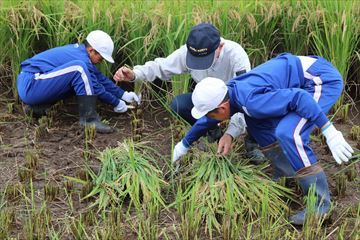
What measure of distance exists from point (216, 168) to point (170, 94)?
47.8 inches

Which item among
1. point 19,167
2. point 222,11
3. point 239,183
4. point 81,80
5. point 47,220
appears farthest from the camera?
point 222,11

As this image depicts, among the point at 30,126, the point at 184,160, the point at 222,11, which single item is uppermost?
the point at 222,11

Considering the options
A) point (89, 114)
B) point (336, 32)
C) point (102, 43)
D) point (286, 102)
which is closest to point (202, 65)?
point (286, 102)

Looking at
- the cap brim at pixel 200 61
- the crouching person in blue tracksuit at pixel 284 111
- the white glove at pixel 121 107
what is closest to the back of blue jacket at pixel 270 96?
the crouching person in blue tracksuit at pixel 284 111

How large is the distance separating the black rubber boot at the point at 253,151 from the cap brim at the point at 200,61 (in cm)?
58

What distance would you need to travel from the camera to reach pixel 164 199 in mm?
3756

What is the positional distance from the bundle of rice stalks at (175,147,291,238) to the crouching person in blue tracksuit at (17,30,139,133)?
44.1 inches

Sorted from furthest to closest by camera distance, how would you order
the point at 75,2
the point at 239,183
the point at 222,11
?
the point at 75,2 → the point at 222,11 → the point at 239,183

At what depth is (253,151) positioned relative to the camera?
13.9 ft

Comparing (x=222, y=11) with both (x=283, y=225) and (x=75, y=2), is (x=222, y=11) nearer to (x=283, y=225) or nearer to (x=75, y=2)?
(x=75, y=2)

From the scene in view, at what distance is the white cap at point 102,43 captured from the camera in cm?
464

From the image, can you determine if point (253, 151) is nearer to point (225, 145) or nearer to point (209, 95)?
point (225, 145)

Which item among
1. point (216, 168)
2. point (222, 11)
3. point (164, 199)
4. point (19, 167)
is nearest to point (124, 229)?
point (164, 199)

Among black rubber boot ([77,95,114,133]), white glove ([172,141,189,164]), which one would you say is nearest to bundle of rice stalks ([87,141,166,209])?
white glove ([172,141,189,164])
